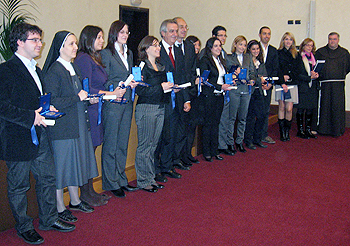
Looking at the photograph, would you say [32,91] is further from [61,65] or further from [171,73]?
[171,73]

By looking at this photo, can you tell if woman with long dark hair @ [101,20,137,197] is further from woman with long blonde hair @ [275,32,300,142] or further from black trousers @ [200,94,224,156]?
woman with long blonde hair @ [275,32,300,142]

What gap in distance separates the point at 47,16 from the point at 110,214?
520cm

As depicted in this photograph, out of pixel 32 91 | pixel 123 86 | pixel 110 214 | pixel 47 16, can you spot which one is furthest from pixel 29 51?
pixel 47 16

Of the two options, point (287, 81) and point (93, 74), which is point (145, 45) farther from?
point (287, 81)

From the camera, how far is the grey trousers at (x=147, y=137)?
3.58m

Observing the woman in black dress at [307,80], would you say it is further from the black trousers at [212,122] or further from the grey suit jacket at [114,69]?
the grey suit jacket at [114,69]

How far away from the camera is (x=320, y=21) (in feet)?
24.3

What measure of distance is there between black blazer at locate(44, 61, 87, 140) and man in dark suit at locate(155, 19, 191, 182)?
1.25 metres

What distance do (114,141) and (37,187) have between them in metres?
0.85

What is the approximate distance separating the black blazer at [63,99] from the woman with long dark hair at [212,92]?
81.8 inches

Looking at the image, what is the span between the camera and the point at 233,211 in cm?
316

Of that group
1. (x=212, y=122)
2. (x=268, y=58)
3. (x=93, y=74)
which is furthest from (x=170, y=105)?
(x=268, y=58)

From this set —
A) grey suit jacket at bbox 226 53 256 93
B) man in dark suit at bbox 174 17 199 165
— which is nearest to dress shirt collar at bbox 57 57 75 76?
man in dark suit at bbox 174 17 199 165

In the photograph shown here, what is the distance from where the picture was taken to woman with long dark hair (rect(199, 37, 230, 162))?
4586mm
